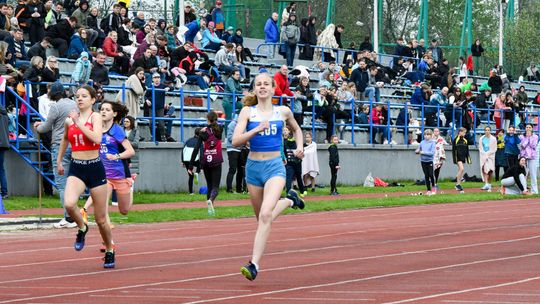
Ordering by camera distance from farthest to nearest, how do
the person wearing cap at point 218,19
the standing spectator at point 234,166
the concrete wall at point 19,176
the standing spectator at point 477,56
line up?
the standing spectator at point 477,56 < the person wearing cap at point 218,19 < the standing spectator at point 234,166 < the concrete wall at point 19,176

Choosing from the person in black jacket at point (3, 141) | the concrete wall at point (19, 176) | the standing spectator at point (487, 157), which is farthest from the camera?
the standing spectator at point (487, 157)

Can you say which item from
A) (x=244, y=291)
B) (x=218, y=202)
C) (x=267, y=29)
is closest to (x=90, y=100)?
(x=244, y=291)

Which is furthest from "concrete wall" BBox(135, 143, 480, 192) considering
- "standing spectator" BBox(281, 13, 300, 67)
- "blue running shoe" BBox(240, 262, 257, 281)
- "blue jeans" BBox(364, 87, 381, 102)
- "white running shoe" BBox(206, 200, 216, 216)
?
"blue running shoe" BBox(240, 262, 257, 281)

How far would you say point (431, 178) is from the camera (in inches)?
1340

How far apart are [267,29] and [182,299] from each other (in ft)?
108

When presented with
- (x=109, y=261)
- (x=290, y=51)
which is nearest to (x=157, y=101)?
(x=290, y=51)

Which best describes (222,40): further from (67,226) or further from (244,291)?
(244,291)

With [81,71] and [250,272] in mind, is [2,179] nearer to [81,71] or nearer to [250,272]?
[81,71]

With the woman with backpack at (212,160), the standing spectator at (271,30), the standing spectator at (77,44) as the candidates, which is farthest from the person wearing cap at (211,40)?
the woman with backpack at (212,160)

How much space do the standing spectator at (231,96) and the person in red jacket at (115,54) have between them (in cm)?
288

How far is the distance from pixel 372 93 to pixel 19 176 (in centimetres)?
1625

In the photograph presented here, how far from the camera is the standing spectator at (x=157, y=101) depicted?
30875 millimetres

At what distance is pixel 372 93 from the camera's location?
4066 centimetres

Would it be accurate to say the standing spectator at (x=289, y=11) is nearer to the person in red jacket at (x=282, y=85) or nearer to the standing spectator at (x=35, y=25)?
the person in red jacket at (x=282, y=85)
